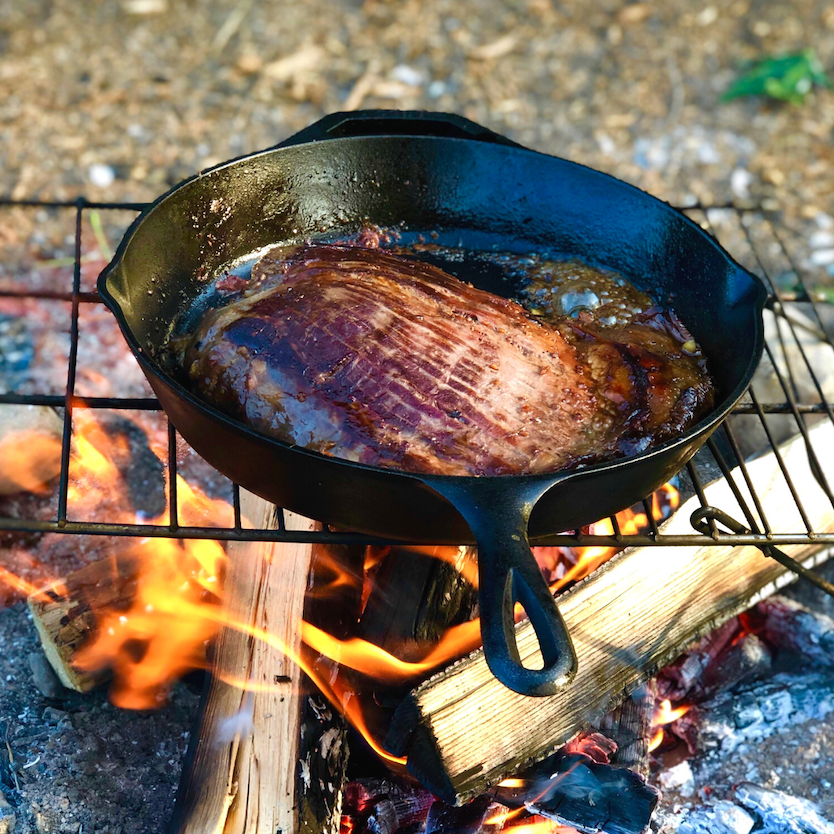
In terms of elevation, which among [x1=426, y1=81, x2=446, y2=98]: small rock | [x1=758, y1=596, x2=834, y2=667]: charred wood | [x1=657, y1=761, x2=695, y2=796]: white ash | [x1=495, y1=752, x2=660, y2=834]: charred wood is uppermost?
[x1=426, y1=81, x2=446, y2=98]: small rock

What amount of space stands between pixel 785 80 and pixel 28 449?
5.89m

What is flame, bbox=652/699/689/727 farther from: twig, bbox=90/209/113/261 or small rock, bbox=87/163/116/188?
small rock, bbox=87/163/116/188

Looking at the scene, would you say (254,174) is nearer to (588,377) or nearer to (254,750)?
(588,377)

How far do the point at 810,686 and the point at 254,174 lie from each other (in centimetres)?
245

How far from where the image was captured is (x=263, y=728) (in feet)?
6.59

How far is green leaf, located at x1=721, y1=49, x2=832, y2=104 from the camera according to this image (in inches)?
235

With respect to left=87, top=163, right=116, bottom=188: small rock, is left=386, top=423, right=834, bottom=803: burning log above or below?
above

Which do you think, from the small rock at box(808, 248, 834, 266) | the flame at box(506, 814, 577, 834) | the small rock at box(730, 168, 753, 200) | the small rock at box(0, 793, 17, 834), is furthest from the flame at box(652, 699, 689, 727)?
the small rock at box(730, 168, 753, 200)

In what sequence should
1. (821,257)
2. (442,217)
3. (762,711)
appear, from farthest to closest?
1. (821,257)
2. (442,217)
3. (762,711)

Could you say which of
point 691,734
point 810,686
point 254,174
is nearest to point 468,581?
point 691,734

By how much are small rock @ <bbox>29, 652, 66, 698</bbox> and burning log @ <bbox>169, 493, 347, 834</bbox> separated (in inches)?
20.8

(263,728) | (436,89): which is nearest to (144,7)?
(436,89)

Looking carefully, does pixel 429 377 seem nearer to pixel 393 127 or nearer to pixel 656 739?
pixel 393 127

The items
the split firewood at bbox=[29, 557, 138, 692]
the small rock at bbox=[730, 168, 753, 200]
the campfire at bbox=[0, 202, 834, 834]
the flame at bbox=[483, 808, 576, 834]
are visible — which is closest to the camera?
the campfire at bbox=[0, 202, 834, 834]
